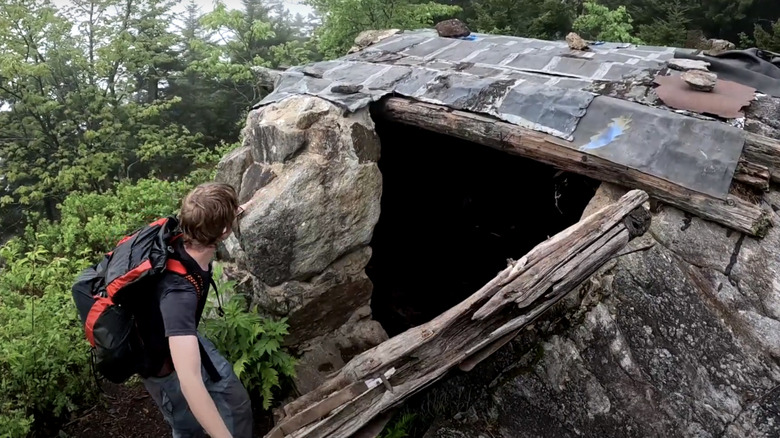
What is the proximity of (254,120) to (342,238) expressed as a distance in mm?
1496

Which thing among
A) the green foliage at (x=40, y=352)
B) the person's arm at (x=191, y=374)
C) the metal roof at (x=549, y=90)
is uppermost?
the person's arm at (x=191, y=374)

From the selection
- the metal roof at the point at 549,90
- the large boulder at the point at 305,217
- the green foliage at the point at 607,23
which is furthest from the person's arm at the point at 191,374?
the green foliage at the point at 607,23

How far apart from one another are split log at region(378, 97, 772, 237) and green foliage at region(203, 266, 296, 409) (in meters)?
2.39

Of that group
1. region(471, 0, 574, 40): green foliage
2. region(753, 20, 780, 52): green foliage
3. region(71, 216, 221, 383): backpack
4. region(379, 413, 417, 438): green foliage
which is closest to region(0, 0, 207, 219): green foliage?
region(471, 0, 574, 40): green foliage

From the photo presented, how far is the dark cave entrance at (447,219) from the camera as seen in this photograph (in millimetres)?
7680

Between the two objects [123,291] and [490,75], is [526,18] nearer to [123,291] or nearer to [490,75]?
[490,75]

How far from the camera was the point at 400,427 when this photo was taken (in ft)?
16.1

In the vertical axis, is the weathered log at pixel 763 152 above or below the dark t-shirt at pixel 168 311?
below

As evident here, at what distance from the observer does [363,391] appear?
354 centimetres

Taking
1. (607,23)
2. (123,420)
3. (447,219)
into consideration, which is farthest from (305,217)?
(607,23)

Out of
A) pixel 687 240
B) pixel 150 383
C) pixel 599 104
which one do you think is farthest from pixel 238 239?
pixel 687 240

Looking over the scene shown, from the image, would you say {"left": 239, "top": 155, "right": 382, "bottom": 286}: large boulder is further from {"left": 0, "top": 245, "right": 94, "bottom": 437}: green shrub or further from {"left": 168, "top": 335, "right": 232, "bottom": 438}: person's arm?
{"left": 168, "top": 335, "right": 232, "bottom": 438}: person's arm

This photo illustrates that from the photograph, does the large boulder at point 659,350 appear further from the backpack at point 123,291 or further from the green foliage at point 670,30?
the green foliage at point 670,30

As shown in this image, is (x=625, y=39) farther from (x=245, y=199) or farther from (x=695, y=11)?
(x=245, y=199)
